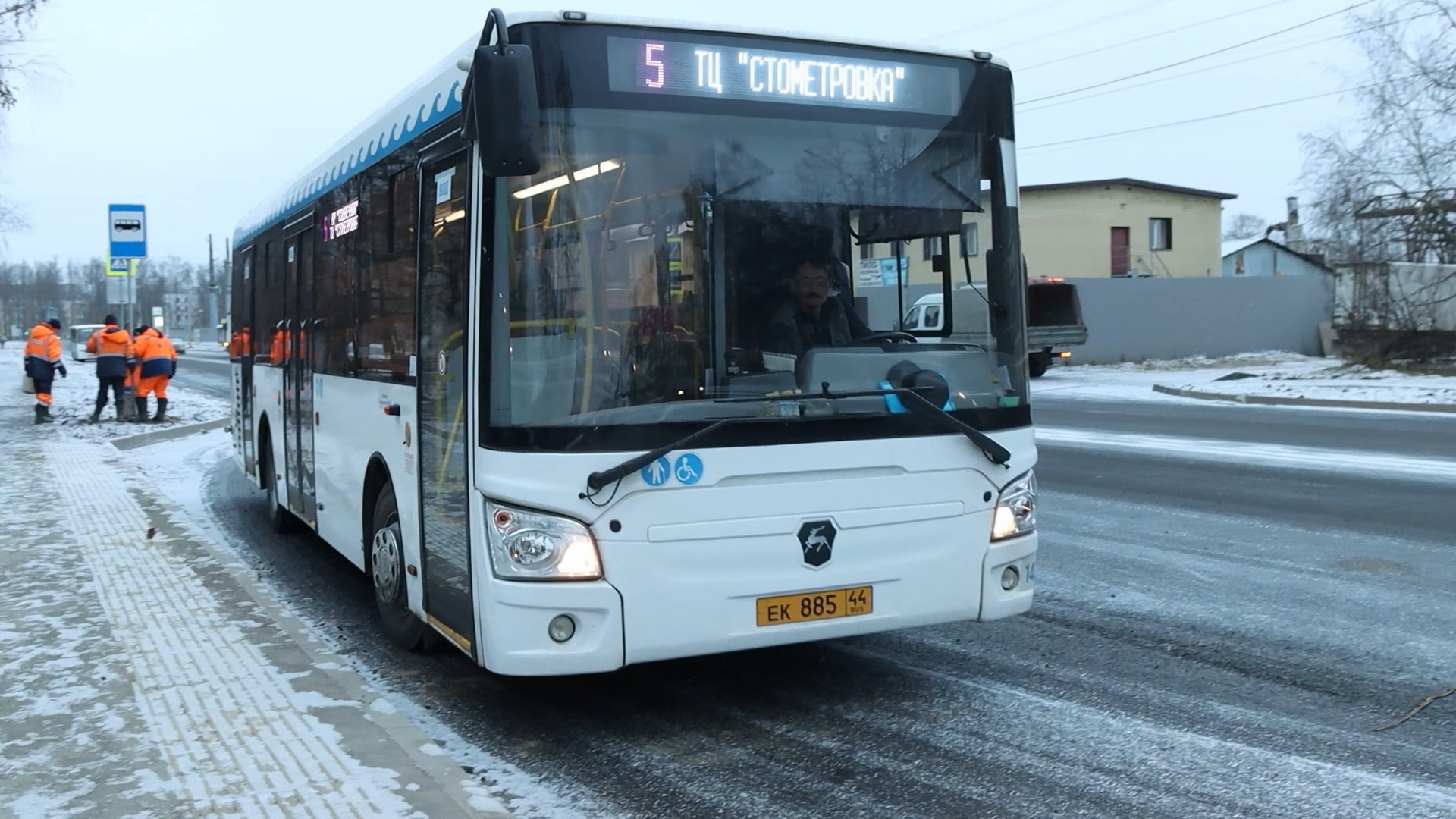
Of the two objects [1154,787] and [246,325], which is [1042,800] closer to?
[1154,787]

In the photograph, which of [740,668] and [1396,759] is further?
[740,668]

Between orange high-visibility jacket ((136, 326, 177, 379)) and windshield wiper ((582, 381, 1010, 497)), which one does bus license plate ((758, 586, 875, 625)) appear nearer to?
windshield wiper ((582, 381, 1010, 497))

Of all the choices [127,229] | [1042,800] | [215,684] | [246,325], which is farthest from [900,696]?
[127,229]

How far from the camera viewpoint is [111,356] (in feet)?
71.9

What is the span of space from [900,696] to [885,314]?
1736 mm

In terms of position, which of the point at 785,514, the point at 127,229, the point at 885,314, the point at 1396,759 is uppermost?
the point at 127,229

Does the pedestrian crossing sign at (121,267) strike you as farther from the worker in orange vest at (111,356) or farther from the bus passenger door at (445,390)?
the bus passenger door at (445,390)

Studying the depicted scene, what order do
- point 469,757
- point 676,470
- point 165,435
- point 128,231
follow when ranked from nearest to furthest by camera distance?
point 676,470 < point 469,757 < point 165,435 < point 128,231

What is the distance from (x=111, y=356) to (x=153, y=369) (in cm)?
71

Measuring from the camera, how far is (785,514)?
5.18m

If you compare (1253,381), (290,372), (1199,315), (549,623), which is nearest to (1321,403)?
(1253,381)

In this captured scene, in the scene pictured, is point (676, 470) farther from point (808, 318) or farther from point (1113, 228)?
point (1113, 228)

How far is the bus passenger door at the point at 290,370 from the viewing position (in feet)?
30.7

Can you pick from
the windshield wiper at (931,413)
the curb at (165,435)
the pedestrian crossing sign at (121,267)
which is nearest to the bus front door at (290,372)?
the windshield wiper at (931,413)
